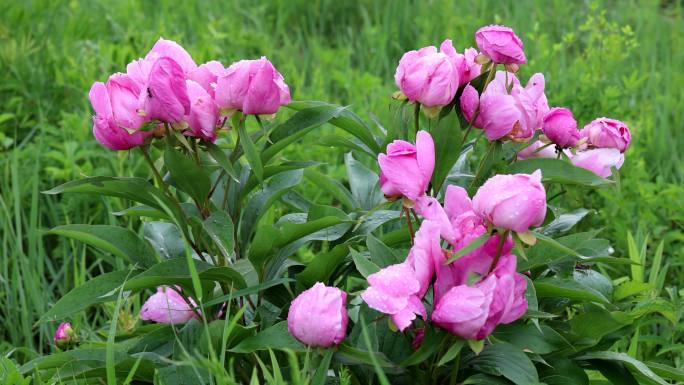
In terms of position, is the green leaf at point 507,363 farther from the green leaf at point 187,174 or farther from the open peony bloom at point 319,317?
the green leaf at point 187,174

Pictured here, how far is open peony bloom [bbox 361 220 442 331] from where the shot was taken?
115 centimetres

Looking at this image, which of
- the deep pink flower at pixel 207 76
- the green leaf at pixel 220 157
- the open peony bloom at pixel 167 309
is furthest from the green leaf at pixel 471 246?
the open peony bloom at pixel 167 309

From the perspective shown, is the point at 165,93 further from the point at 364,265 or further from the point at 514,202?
the point at 514,202

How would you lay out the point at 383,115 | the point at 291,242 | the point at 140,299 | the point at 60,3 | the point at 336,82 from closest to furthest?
the point at 291,242 → the point at 140,299 → the point at 383,115 → the point at 336,82 → the point at 60,3

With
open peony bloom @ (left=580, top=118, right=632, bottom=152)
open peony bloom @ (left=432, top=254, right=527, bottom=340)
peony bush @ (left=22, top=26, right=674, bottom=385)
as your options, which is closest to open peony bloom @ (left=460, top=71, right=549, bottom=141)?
peony bush @ (left=22, top=26, right=674, bottom=385)

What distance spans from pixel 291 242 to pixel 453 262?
1.05ft

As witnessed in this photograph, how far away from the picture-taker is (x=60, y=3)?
3715mm

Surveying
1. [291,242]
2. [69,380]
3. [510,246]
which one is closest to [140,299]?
A: [69,380]

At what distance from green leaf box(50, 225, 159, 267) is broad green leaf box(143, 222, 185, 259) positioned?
0.08 m

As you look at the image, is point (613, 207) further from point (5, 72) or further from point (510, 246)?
point (5, 72)

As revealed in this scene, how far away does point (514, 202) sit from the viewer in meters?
1.11

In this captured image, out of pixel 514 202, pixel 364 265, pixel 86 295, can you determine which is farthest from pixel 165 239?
pixel 514 202

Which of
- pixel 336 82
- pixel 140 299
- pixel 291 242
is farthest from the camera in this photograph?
pixel 336 82

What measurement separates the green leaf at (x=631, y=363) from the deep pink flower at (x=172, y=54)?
720 mm
